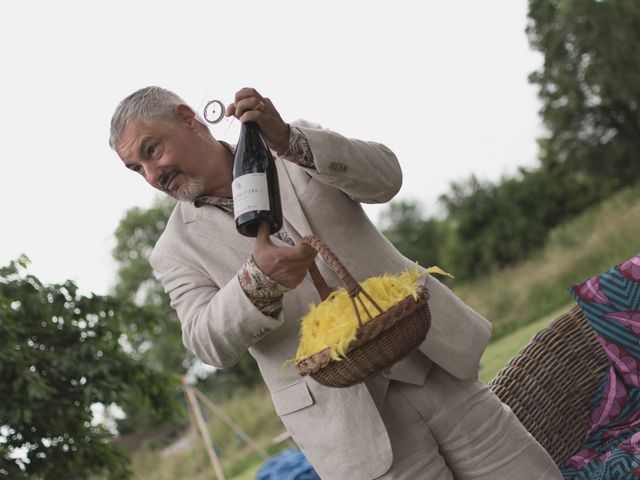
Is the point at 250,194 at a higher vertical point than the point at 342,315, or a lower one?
higher

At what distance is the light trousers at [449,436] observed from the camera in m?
2.10

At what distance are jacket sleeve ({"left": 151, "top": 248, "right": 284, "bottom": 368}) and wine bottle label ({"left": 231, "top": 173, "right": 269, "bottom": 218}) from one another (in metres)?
0.21

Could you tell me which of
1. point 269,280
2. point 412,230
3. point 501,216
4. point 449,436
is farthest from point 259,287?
point 412,230

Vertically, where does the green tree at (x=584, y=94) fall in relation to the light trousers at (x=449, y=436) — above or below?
above

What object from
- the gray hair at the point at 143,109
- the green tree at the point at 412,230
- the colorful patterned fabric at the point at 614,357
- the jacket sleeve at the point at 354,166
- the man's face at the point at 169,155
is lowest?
the colorful patterned fabric at the point at 614,357

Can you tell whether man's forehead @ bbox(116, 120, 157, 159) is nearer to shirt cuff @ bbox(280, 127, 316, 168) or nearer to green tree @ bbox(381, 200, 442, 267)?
shirt cuff @ bbox(280, 127, 316, 168)

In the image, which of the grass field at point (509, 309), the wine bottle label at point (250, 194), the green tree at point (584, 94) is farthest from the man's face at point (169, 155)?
the green tree at point (584, 94)

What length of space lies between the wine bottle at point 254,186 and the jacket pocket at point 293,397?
0.51 meters

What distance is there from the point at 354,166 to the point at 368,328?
576 millimetres

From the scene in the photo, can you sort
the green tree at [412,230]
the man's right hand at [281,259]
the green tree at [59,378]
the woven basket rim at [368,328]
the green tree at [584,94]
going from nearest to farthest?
the woven basket rim at [368,328] < the man's right hand at [281,259] < the green tree at [59,378] < the green tree at [584,94] < the green tree at [412,230]

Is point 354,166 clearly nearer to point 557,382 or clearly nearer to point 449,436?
point 449,436

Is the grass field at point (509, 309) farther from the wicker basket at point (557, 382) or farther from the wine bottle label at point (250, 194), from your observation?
the wine bottle label at point (250, 194)

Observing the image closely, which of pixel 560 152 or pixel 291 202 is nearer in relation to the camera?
pixel 291 202

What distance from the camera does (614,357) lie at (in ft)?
10.2
